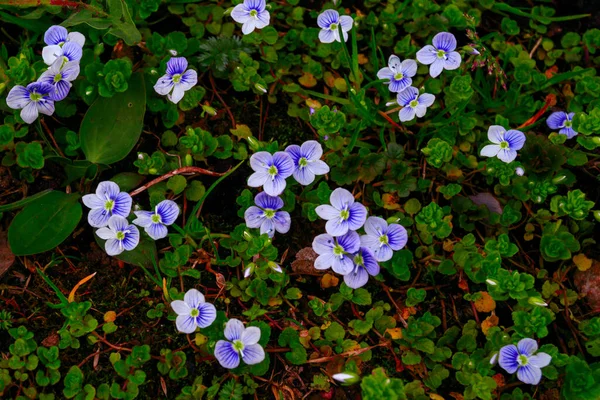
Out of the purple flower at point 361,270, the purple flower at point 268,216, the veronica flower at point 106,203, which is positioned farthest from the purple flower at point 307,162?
the veronica flower at point 106,203

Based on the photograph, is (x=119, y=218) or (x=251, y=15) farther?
(x=251, y=15)

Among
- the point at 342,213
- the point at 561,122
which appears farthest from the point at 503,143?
the point at 342,213

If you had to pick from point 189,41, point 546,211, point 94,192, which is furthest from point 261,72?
point 546,211

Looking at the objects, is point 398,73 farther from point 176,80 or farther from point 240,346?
point 240,346

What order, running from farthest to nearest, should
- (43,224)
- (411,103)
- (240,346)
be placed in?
(411,103) < (43,224) < (240,346)

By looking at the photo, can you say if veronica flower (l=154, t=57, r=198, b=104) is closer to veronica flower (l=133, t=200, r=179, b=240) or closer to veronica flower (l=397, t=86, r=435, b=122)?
veronica flower (l=133, t=200, r=179, b=240)
